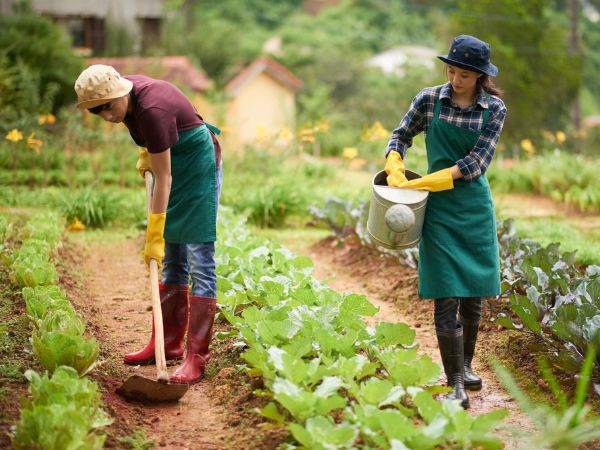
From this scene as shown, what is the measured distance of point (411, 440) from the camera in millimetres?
2887

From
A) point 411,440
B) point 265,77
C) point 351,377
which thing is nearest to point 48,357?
point 351,377

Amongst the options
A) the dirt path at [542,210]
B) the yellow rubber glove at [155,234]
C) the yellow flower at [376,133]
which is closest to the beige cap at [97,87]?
the yellow rubber glove at [155,234]

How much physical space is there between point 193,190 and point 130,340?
49.4 inches

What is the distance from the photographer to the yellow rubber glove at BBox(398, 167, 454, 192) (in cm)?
372

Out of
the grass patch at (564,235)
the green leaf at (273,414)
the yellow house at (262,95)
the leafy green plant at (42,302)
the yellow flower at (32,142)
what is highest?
the green leaf at (273,414)

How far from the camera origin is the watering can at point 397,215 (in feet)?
12.0

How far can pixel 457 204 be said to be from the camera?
3791mm

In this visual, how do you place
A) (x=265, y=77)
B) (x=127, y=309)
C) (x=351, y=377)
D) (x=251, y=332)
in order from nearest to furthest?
(x=351, y=377) < (x=251, y=332) < (x=127, y=309) < (x=265, y=77)

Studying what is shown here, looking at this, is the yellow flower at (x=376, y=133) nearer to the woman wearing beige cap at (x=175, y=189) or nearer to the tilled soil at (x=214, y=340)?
the tilled soil at (x=214, y=340)

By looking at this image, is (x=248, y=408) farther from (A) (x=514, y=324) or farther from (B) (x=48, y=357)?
(A) (x=514, y=324)

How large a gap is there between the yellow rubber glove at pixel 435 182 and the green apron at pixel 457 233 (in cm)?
7

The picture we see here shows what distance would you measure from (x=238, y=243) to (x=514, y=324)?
1993 mm

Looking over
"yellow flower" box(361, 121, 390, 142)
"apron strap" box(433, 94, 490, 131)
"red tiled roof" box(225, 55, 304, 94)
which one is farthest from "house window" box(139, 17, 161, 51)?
"apron strap" box(433, 94, 490, 131)

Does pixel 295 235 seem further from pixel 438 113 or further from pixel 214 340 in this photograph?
pixel 438 113
